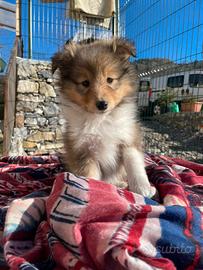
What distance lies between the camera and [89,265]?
132 cm

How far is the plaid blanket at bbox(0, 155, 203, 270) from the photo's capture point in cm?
130

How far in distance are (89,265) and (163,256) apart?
0.26 metres

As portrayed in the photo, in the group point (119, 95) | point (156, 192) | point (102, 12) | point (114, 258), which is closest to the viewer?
point (114, 258)

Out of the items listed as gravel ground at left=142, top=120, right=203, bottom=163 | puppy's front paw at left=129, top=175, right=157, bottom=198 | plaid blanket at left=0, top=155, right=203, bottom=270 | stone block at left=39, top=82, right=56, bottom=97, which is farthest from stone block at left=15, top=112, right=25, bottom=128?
plaid blanket at left=0, top=155, right=203, bottom=270

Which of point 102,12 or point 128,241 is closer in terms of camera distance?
point 128,241

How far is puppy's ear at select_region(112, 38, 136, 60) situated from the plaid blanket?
111 centimetres

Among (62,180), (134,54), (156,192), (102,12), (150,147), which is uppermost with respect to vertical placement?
(102,12)

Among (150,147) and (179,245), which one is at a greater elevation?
(179,245)

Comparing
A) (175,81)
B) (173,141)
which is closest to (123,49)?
(173,141)

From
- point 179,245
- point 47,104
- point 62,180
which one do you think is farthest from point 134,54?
point 47,104

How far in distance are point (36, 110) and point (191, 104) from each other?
272cm

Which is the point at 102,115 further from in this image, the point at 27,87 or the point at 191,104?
the point at 27,87

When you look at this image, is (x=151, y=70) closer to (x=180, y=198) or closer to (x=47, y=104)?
(x=47, y=104)

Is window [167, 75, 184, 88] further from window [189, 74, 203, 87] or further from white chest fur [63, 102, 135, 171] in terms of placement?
white chest fur [63, 102, 135, 171]
